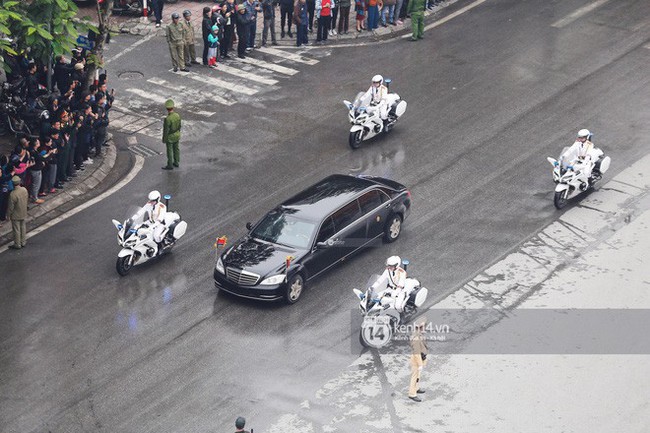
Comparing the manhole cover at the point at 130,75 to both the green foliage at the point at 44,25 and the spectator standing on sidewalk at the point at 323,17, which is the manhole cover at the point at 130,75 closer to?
the spectator standing on sidewalk at the point at 323,17

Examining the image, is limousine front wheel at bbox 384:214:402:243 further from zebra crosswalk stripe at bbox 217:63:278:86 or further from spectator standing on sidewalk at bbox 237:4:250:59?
spectator standing on sidewalk at bbox 237:4:250:59

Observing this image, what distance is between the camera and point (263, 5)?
38.0 metres

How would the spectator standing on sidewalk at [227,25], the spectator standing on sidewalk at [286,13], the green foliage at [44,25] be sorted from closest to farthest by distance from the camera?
1. the green foliage at [44,25]
2. the spectator standing on sidewalk at [227,25]
3. the spectator standing on sidewalk at [286,13]

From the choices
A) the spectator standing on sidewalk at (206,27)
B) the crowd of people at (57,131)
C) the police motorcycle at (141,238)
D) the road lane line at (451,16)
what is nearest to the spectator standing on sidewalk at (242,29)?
the spectator standing on sidewalk at (206,27)

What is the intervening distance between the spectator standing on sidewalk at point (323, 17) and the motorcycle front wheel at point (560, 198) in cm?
1295

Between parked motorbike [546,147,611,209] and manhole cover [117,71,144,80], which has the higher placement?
parked motorbike [546,147,611,209]

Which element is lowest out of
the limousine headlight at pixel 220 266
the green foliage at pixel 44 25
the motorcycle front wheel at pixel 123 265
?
the motorcycle front wheel at pixel 123 265

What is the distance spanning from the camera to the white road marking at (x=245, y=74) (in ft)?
119

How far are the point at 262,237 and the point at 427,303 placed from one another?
12.7 ft

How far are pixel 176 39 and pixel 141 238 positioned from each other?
12.0m

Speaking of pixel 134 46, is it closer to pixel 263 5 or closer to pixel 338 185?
pixel 263 5

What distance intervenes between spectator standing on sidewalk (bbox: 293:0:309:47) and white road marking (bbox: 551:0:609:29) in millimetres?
8268

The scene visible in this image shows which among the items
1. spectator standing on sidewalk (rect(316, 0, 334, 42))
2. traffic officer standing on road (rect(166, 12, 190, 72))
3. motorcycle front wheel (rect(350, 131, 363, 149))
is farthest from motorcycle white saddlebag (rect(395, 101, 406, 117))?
traffic officer standing on road (rect(166, 12, 190, 72))

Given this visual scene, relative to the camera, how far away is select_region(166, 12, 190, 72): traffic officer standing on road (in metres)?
36.3
